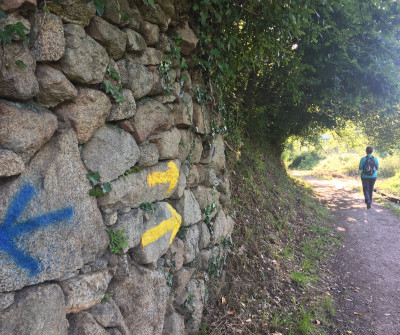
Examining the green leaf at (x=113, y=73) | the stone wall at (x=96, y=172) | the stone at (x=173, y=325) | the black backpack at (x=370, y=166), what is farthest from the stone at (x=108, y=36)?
the black backpack at (x=370, y=166)

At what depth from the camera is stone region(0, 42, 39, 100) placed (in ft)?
4.75

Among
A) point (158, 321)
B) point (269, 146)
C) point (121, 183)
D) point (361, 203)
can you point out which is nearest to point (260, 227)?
point (158, 321)

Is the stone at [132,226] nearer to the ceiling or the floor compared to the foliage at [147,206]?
Result: nearer to the floor

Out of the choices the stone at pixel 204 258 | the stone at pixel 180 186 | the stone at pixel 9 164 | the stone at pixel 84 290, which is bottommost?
the stone at pixel 204 258

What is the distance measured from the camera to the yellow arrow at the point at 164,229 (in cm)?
239

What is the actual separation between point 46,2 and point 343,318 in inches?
172

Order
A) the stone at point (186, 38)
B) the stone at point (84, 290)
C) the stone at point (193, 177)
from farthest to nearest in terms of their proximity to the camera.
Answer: the stone at point (193, 177) → the stone at point (186, 38) → the stone at point (84, 290)

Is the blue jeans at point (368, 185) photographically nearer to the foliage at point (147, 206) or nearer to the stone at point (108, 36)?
the foliage at point (147, 206)

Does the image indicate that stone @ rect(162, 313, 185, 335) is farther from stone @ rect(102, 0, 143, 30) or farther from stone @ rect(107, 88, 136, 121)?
stone @ rect(102, 0, 143, 30)

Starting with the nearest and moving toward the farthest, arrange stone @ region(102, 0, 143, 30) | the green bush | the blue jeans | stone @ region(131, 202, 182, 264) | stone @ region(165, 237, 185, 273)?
1. stone @ region(102, 0, 143, 30)
2. stone @ region(131, 202, 182, 264)
3. stone @ region(165, 237, 185, 273)
4. the blue jeans
5. the green bush

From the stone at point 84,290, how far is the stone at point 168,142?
1.09 m

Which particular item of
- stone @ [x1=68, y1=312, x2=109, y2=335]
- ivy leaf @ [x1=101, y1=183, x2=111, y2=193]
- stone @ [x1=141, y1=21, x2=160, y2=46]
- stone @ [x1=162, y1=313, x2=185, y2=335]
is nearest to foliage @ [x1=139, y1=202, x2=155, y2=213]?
ivy leaf @ [x1=101, y1=183, x2=111, y2=193]

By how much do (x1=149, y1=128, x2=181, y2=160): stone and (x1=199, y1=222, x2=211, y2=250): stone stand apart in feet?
3.17

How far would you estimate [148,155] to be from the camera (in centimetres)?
242
